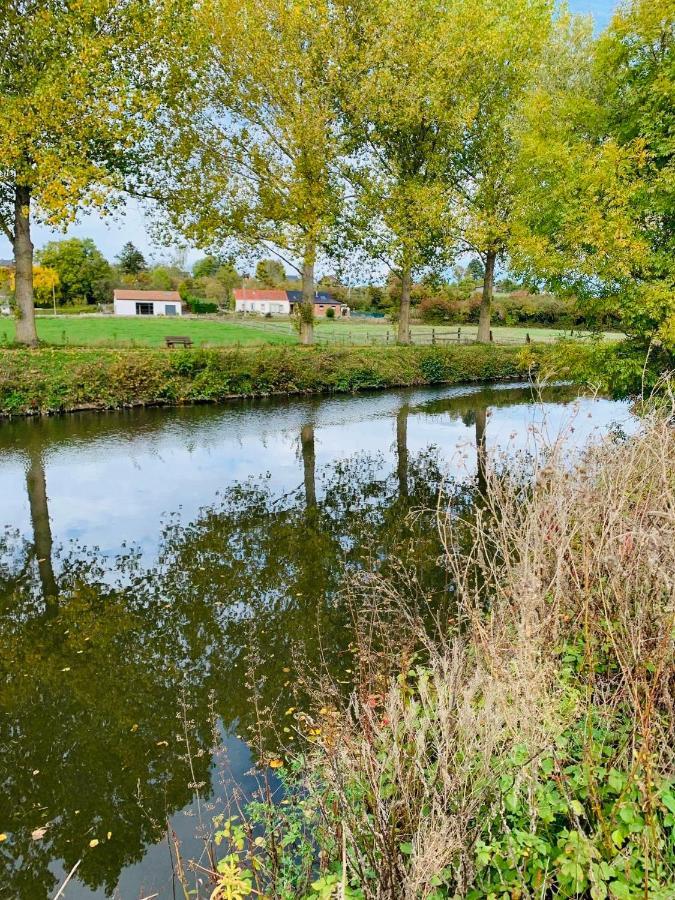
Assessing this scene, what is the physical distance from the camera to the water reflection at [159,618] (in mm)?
4395

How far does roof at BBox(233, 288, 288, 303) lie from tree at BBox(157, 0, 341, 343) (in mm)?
64824

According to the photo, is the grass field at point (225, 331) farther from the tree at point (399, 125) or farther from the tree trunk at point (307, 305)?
the tree at point (399, 125)

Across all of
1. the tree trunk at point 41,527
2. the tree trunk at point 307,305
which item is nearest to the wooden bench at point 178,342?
the tree trunk at point 307,305

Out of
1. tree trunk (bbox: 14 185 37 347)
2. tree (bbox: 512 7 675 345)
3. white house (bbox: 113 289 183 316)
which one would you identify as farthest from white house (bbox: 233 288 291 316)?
tree (bbox: 512 7 675 345)

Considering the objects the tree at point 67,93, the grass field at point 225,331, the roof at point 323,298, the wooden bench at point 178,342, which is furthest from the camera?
the roof at point 323,298

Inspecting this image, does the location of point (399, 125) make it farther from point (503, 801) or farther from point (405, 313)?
point (503, 801)

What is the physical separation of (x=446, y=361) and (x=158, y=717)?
25.2 m

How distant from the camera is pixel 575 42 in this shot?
30.9 meters

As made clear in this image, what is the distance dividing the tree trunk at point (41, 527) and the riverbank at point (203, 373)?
17.1ft

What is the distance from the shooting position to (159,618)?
23.3ft

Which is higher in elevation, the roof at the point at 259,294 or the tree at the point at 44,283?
the roof at the point at 259,294

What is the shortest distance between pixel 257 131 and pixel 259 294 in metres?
70.3

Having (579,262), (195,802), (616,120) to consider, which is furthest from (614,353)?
(195,802)

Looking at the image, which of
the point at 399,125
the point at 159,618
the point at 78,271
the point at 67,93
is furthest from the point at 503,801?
the point at 78,271
